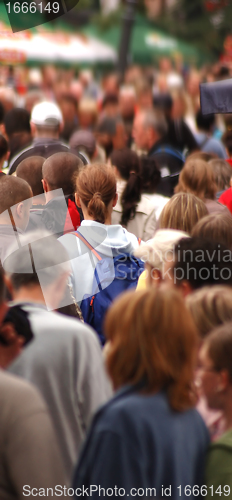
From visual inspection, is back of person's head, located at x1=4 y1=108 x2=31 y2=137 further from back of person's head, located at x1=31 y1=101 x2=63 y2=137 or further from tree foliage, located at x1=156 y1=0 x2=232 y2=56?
tree foliage, located at x1=156 y1=0 x2=232 y2=56

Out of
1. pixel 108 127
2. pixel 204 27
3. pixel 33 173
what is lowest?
pixel 108 127

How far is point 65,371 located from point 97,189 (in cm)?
158

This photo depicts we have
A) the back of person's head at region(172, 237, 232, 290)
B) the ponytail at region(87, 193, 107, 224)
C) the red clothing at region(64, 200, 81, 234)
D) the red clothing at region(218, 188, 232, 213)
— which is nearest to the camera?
the back of person's head at region(172, 237, 232, 290)

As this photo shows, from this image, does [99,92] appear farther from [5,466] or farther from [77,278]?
[5,466]

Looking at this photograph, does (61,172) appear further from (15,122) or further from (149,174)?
(15,122)

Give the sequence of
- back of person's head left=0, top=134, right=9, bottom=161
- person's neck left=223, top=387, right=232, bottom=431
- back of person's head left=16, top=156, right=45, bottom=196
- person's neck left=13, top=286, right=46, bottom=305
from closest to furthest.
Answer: person's neck left=223, top=387, right=232, bottom=431
person's neck left=13, top=286, right=46, bottom=305
back of person's head left=16, top=156, right=45, bottom=196
back of person's head left=0, top=134, right=9, bottom=161

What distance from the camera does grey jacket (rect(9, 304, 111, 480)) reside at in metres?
2.21

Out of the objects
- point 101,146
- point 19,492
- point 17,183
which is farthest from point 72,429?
point 101,146

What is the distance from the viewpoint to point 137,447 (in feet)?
5.71

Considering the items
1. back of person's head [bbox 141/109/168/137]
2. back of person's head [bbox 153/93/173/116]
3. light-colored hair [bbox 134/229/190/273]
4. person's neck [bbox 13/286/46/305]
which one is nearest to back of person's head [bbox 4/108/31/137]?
back of person's head [bbox 141/109/168/137]

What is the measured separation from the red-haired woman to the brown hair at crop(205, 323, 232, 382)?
0.22 ft

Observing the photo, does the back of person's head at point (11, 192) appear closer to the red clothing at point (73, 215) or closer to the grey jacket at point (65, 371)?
the red clothing at point (73, 215)

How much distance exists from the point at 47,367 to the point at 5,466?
1.52 feet

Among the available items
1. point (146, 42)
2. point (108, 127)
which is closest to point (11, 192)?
point (108, 127)
